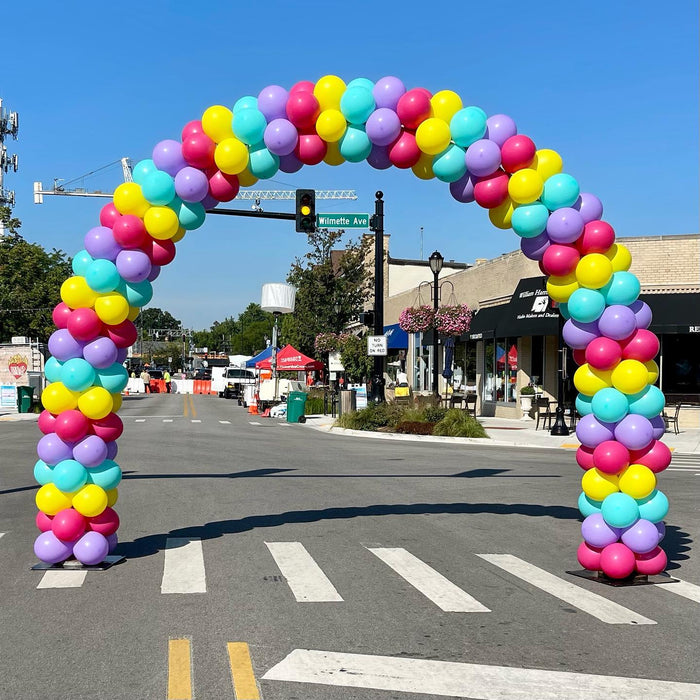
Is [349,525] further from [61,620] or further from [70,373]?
[61,620]

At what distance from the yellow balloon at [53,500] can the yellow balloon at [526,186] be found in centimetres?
510

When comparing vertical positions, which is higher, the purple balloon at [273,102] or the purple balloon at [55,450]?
the purple balloon at [273,102]

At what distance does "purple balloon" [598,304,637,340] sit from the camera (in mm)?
7805

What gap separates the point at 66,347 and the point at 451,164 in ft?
13.4

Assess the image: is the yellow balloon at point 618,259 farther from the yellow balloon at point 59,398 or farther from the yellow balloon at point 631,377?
the yellow balloon at point 59,398

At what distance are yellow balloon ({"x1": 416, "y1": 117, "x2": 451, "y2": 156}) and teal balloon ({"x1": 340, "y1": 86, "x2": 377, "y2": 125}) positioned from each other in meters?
0.55

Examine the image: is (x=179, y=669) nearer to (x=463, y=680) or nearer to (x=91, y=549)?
(x=463, y=680)

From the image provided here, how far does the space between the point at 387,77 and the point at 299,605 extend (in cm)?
510

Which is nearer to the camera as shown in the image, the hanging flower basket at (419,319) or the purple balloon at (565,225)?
the purple balloon at (565,225)

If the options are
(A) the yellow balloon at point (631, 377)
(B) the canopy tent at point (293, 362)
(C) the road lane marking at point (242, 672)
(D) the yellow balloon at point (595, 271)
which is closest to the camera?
(C) the road lane marking at point (242, 672)

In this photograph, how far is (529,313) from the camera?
94.6 ft

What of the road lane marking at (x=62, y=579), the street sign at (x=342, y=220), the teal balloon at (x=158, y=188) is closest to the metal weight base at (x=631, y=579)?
the road lane marking at (x=62, y=579)

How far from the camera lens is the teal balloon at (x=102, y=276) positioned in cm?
812

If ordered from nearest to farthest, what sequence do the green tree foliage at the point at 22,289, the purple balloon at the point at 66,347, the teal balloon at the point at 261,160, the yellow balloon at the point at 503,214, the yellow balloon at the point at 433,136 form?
the purple balloon at the point at 66,347, the yellow balloon at the point at 433,136, the yellow balloon at the point at 503,214, the teal balloon at the point at 261,160, the green tree foliage at the point at 22,289
